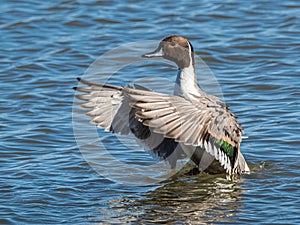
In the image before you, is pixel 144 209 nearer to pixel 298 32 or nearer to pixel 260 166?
pixel 260 166

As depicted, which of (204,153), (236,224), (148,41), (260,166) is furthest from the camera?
(148,41)

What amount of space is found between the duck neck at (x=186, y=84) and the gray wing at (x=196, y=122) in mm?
126

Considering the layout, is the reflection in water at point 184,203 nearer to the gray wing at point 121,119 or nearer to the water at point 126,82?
the water at point 126,82

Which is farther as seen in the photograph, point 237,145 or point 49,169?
point 49,169

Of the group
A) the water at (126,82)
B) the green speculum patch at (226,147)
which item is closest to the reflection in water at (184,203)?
the water at (126,82)

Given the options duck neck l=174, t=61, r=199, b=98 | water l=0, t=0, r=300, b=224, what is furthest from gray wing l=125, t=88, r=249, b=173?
water l=0, t=0, r=300, b=224

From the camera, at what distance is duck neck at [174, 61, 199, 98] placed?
7.30 meters

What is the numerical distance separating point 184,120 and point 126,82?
3.94m

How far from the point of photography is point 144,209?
277 inches

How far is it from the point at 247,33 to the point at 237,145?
5.28 metres

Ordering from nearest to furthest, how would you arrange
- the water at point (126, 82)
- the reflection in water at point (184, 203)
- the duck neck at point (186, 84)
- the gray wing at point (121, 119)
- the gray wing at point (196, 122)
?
the gray wing at point (196, 122)
the reflection in water at point (184, 203)
the water at point (126, 82)
the duck neck at point (186, 84)
the gray wing at point (121, 119)

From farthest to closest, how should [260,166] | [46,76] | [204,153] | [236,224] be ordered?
[46,76]
[260,166]
[204,153]
[236,224]

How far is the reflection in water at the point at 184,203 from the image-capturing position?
22.3 ft

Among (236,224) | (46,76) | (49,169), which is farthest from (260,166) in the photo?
(46,76)
